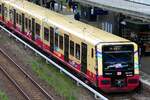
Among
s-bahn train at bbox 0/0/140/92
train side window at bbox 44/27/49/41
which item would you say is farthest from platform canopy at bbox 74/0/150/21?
train side window at bbox 44/27/49/41

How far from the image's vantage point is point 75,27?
23906 mm

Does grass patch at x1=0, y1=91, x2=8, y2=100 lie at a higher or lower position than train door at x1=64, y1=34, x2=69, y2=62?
lower

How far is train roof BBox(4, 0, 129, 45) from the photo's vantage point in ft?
67.3

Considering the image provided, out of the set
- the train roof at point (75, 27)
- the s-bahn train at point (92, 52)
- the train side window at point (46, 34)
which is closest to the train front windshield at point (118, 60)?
the s-bahn train at point (92, 52)

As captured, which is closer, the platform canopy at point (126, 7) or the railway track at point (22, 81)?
the railway track at point (22, 81)

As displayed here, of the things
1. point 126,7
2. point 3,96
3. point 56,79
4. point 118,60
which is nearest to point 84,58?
point 118,60

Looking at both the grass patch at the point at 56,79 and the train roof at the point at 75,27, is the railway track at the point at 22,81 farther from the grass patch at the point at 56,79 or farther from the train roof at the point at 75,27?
the train roof at the point at 75,27

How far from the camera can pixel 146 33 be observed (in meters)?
28.8

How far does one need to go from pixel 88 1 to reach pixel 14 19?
18.1 ft

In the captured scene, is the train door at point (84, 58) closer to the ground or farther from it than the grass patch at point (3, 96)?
farther from it

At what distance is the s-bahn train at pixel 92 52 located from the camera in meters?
19.5

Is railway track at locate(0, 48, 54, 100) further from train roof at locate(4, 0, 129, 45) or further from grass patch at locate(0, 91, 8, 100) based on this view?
train roof at locate(4, 0, 129, 45)

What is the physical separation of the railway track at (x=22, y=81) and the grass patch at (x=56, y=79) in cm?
Answer: 68

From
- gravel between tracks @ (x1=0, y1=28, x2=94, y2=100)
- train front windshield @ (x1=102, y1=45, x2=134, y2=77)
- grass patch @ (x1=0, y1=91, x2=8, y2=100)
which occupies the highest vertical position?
train front windshield @ (x1=102, y1=45, x2=134, y2=77)
